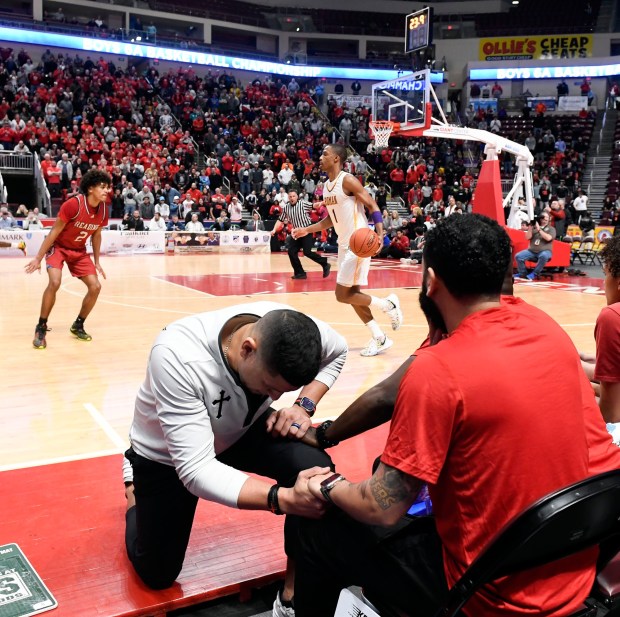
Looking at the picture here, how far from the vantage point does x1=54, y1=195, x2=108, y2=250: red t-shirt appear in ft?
21.4

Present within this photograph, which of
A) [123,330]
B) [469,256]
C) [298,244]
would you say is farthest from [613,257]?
[298,244]

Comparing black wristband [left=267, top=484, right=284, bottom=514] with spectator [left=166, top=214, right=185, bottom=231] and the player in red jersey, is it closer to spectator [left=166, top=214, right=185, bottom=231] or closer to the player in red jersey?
the player in red jersey

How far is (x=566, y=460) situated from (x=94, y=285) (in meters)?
5.95

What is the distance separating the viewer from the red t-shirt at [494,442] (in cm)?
154

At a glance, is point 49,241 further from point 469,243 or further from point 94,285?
point 469,243

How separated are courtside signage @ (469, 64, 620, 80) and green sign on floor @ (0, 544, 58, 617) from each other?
36.0 metres

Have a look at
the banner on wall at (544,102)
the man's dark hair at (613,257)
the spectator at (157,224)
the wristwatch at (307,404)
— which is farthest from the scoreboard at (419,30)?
the wristwatch at (307,404)

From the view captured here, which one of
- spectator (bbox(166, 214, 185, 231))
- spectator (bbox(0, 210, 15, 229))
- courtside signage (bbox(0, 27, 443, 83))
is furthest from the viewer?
courtside signage (bbox(0, 27, 443, 83))

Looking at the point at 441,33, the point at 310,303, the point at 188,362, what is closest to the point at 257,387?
the point at 188,362

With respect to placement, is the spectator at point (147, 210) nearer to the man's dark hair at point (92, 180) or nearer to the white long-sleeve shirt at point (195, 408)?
the man's dark hair at point (92, 180)

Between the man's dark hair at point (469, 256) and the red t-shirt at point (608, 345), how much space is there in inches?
44.4

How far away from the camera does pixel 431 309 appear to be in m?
1.95

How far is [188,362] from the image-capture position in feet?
7.16

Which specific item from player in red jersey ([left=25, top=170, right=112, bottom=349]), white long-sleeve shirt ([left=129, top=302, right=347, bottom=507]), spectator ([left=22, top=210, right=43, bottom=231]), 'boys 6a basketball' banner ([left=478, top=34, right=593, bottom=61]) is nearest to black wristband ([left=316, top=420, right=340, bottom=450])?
white long-sleeve shirt ([left=129, top=302, right=347, bottom=507])
